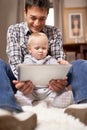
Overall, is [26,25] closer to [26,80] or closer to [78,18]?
[26,80]

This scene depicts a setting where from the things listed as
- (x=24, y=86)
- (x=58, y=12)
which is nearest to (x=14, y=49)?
(x=24, y=86)

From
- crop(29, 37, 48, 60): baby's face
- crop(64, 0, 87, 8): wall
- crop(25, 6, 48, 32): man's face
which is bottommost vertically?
crop(29, 37, 48, 60): baby's face

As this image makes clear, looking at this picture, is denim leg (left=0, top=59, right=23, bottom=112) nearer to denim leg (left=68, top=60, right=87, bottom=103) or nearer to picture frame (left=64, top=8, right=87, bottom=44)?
denim leg (left=68, top=60, right=87, bottom=103)

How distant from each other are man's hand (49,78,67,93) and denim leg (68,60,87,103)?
0.13ft

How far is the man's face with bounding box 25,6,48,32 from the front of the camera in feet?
4.77

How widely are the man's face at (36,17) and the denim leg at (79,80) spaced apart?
0.46m

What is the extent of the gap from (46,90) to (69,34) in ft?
9.31

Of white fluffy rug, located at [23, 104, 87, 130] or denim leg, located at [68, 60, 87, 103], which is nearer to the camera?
white fluffy rug, located at [23, 104, 87, 130]

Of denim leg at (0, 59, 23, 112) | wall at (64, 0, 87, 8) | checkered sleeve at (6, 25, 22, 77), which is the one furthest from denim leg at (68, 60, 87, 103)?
wall at (64, 0, 87, 8)

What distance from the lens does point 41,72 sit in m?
1.03

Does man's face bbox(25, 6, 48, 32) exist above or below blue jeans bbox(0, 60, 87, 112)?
above

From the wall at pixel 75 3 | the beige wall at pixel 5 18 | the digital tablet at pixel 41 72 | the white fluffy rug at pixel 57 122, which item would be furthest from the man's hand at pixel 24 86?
the wall at pixel 75 3

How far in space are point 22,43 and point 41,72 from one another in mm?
516

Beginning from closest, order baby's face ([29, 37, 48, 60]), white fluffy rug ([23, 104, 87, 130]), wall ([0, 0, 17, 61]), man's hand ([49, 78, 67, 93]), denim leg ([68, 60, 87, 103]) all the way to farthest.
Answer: white fluffy rug ([23, 104, 87, 130]) < denim leg ([68, 60, 87, 103]) < man's hand ([49, 78, 67, 93]) < baby's face ([29, 37, 48, 60]) < wall ([0, 0, 17, 61])
